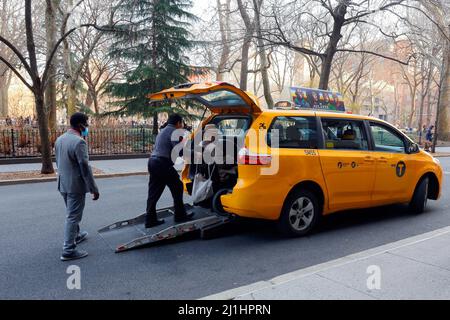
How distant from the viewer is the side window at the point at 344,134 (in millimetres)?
5438

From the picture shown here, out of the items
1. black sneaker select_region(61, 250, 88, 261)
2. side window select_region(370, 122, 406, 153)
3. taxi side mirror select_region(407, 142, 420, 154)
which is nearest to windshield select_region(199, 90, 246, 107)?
side window select_region(370, 122, 406, 153)

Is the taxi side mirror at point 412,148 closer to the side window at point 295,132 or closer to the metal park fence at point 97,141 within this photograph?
the side window at point 295,132

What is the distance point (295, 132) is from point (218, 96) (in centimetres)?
122

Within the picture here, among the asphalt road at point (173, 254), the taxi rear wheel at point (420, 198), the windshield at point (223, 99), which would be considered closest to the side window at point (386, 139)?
the taxi rear wheel at point (420, 198)

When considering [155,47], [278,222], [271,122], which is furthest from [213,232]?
[155,47]

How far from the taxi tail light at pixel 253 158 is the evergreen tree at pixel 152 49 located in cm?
1341

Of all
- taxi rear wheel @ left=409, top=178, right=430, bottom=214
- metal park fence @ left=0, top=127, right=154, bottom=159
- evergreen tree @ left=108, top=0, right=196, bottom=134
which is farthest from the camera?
evergreen tree @ left=108, top=0, right=196, bottom=134

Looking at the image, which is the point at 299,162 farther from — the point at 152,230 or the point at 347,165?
the point at 152,230

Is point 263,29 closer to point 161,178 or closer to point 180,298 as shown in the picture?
point 161,178

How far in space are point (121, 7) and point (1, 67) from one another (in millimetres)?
24375

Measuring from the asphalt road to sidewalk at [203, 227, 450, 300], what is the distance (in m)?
0.39

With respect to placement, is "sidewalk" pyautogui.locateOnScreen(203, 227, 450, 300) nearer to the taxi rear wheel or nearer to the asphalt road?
the asphalt road

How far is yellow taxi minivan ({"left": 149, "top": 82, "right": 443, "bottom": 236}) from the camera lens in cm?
479

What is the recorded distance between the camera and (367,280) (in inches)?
140
